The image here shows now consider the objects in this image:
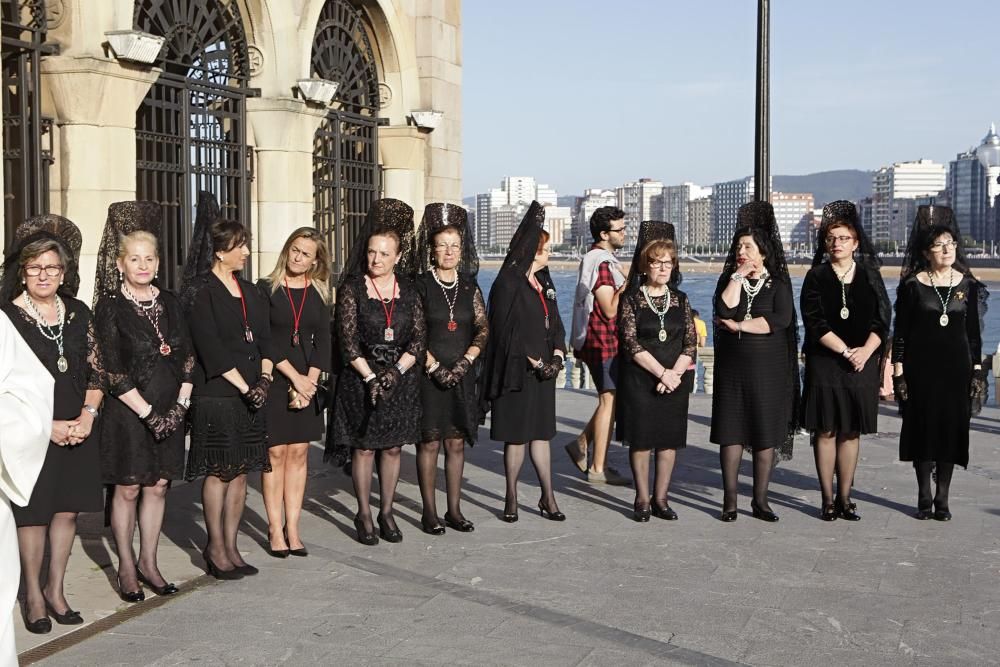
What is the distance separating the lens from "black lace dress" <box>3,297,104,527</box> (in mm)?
5445

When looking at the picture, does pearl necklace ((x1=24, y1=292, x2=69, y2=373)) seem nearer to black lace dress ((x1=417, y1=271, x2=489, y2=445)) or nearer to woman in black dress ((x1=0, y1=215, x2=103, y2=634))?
woman in black dress ((x1=0, y1=215, x2=103, y2=634))

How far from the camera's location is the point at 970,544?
23.5 feet

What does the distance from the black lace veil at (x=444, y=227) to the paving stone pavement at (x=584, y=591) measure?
5.11 ft

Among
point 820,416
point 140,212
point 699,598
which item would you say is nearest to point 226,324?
point 140,212

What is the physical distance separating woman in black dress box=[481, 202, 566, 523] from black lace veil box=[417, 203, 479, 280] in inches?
8.3

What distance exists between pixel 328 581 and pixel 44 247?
2109mm

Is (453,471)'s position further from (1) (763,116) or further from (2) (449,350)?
(1) (763,116)

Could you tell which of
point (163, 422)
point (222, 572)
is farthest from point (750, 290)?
point (163, 422)

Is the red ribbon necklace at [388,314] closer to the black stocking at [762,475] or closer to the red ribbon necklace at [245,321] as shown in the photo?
the red ribbon necklace at [245,321]

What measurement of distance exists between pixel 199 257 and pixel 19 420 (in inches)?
109

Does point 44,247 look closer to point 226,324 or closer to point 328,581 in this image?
point 226,324

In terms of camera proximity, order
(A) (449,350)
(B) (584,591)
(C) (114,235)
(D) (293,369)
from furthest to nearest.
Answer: (A) (449,350)
(D) (293,369)
(B) (584,591)
(C) (114,235)

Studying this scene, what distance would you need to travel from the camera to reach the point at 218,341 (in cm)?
636

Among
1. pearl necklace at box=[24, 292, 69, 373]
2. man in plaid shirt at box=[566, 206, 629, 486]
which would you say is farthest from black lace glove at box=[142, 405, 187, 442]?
man in plaid shirt at box=[566, 206, 629, 486]
